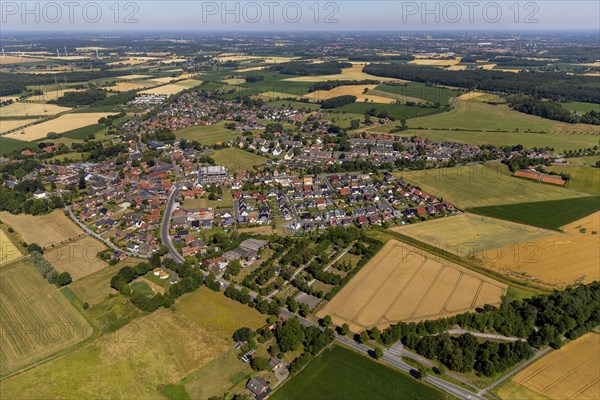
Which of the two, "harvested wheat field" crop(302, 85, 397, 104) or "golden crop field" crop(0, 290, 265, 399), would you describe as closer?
"golden crop field" crop(0, 290, 265, 399)

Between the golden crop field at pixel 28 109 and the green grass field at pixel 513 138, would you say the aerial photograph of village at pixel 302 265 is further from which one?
the golden crop field at pixel 28 109

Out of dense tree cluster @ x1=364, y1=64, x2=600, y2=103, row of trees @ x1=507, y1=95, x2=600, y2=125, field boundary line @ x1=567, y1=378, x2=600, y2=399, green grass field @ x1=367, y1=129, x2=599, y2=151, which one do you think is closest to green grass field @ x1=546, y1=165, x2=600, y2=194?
green grass field @ x1=367, y1=129, x2=599, y2=151

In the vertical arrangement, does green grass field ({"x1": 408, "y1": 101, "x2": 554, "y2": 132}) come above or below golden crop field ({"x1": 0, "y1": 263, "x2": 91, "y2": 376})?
above

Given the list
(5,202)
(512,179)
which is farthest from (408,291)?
(5,202)

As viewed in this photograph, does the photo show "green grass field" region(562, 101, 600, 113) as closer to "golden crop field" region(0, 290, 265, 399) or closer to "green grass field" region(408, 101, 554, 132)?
"green grass field" region(408, 101, 554, 132)

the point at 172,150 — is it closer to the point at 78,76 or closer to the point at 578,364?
the point at 578,364

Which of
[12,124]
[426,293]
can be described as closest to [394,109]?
[426,293]
